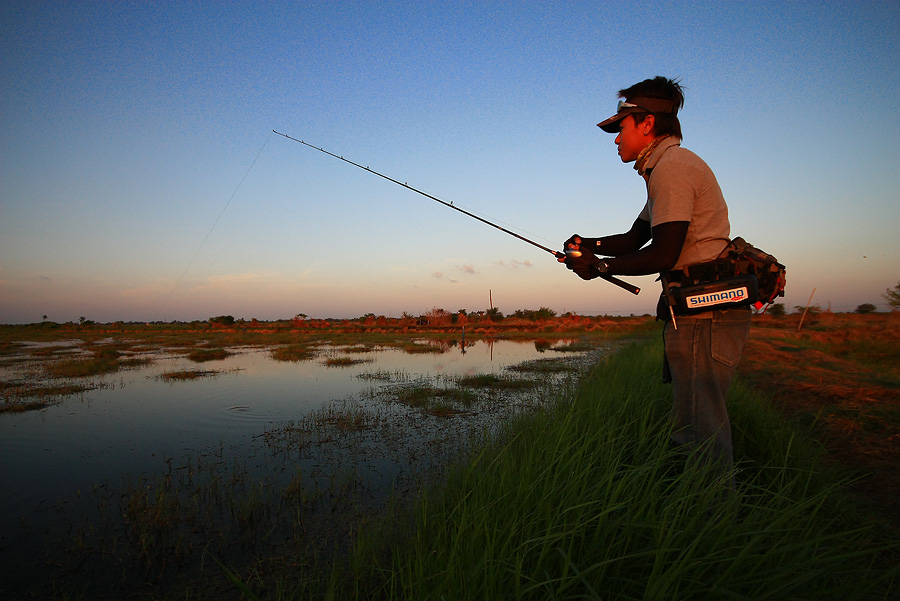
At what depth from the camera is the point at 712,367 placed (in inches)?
81.9

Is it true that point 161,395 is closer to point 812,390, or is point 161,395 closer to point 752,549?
point 752,549

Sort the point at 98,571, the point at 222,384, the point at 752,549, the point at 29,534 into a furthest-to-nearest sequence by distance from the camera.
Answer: the point at 222,384
the point at 29,534
the point at 98,571
the point at 752,549

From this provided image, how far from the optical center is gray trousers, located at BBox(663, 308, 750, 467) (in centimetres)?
206

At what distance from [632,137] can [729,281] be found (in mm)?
976

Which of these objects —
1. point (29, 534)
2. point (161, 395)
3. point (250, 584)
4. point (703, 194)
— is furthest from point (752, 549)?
point (161, 395)

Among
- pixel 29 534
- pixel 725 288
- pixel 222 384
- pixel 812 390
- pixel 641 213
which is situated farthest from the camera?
pixel 222 384

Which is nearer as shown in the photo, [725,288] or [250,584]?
[725,288]

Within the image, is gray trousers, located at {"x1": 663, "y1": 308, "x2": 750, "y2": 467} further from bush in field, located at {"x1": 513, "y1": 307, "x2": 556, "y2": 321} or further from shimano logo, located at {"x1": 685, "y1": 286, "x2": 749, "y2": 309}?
bush in field, located at {"x1": 513, "y1": 307, "x2": 556, "y2": 321}

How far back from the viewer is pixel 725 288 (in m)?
Answer: 2.02

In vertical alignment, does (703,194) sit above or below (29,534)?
above

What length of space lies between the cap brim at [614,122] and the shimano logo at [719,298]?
3.66 ft

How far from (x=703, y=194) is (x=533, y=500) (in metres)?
1.75

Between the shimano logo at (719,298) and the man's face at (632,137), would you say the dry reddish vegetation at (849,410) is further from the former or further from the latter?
the man's face at (632,137)

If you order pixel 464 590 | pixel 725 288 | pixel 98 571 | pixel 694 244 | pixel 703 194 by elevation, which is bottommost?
pixel 98 571
